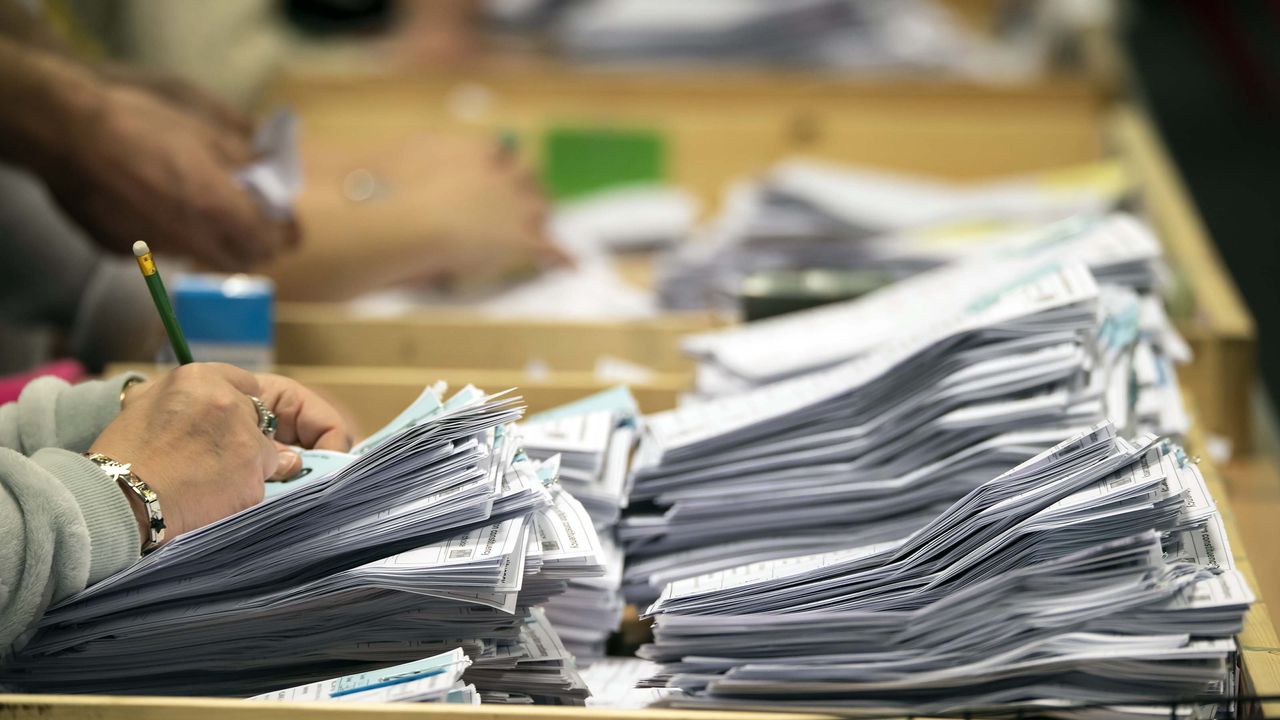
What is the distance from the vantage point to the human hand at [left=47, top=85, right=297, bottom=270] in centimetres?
162

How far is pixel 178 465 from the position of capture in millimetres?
914

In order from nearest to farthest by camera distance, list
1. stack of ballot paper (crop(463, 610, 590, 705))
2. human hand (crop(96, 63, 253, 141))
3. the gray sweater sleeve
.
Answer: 1. the gray sweater sleeve
2. stack of ballot paper (crop(463, 610, 590, 705))
3. human hand (crop(96, 63, 253, 141))

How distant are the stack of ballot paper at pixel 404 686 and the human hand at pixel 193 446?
0.14m

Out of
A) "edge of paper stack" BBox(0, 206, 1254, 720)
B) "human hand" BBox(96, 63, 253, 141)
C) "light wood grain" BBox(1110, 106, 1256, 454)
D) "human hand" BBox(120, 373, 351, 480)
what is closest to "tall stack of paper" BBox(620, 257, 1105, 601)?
"edge of paper stack" BBox(0, 206, 1254, 720)

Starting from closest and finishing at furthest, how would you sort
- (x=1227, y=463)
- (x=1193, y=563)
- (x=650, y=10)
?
(x=1193, y=563), (x=1227, y=463), (x=650, y=10)

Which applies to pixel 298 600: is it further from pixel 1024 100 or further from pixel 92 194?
pixel 1024 100

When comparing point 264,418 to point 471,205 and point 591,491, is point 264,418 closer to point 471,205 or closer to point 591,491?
point 591,491

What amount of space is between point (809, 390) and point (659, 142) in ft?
5.59

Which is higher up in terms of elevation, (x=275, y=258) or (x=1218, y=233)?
(x=1218, y=233)

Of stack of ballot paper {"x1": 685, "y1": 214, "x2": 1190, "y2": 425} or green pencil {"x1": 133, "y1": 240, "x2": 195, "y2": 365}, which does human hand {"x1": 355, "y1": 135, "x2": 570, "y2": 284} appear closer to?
stack of ballot paper {"x1": 685, "y1": 214, "x2": 1190, "y2": 425}

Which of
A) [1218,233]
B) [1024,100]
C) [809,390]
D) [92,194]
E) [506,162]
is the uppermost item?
[1218,233]

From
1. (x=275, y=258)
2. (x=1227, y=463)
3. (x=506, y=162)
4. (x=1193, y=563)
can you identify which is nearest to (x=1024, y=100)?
(x=506, y=162)

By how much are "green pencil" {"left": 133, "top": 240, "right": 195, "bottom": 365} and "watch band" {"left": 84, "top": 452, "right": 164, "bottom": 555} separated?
12cm

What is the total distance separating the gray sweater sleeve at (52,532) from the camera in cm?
84
